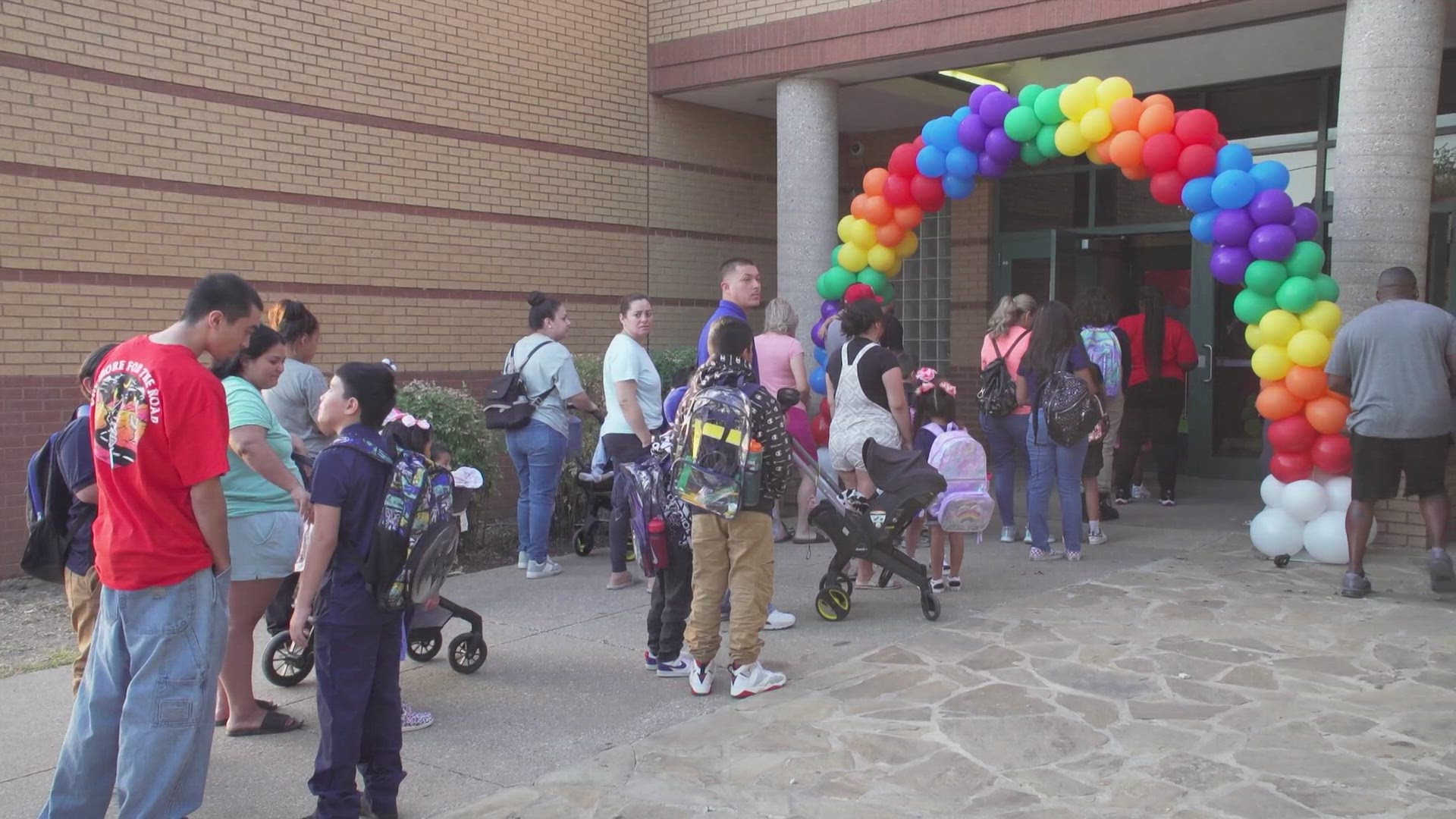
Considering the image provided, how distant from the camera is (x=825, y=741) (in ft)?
15.2

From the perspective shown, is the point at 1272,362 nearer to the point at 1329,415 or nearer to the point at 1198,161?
the point at 1329,415

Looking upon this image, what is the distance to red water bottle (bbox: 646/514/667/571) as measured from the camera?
5363mm

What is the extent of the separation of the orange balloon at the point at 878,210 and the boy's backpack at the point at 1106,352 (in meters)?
1.81

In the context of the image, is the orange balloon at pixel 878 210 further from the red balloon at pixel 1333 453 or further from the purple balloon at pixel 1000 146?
the red balloon at pixel 1333 453

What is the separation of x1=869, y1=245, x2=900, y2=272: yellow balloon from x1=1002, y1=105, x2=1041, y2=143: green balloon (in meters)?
1.53

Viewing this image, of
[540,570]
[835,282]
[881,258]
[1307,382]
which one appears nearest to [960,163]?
[881,258]

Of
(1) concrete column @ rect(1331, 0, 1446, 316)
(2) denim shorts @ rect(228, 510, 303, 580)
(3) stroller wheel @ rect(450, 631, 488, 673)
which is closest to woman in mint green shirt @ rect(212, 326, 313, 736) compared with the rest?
(2) denim shorts @ rect(228, 510, 303, 580)

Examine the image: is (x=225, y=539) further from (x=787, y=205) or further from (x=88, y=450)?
(x=787, y=205)

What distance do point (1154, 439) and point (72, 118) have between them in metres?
8.71

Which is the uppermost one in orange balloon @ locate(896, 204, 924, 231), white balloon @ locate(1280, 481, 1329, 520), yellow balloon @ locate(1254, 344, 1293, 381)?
orange balloon @ locate(896, 204, 924, 231)

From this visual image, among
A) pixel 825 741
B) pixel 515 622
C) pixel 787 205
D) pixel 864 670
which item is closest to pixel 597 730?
pixel 825 741

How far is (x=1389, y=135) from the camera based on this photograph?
24.1ft

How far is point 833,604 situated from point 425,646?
221 cm

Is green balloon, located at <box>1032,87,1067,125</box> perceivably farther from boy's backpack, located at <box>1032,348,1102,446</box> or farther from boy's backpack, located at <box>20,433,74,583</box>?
boy's backpack, located at <box>20,433,74,583</box>
